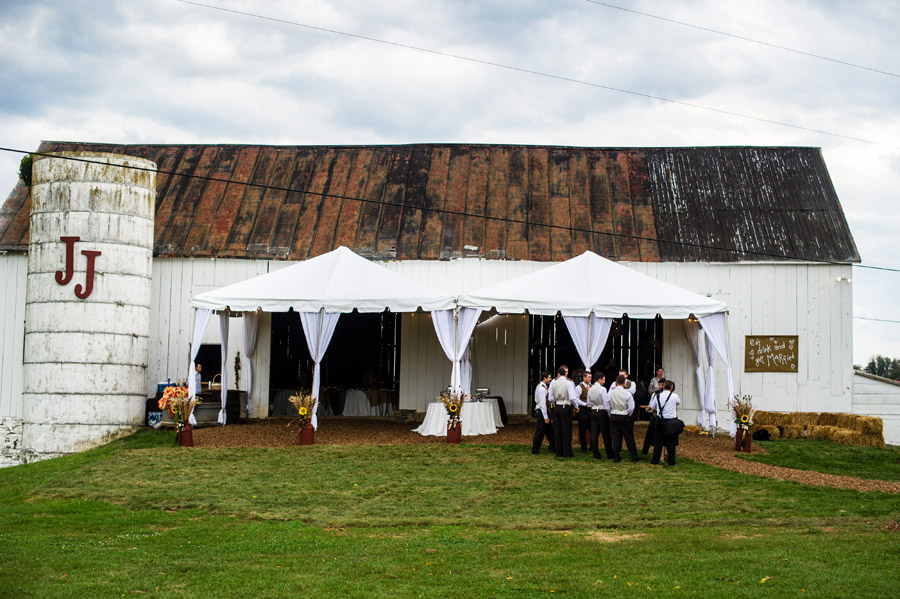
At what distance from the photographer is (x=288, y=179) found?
77.8 feet

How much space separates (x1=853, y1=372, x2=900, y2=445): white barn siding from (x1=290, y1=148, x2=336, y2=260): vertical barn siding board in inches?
471

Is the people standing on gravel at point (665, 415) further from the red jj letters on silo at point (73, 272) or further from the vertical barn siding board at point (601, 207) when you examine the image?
the red jj letters on silo at point (73, 272)

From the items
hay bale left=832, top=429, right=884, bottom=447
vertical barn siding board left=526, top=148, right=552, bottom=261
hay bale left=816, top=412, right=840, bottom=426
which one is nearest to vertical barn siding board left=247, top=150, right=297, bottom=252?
vertical barn siding board left=526, top=148, right=552, bottom=261

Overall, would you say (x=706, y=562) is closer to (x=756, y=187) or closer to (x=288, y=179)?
(x=756, y=187)

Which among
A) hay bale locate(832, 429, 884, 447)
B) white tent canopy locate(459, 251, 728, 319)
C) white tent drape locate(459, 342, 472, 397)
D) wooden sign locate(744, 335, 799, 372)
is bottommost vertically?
hay bale locate(832, 429, 884, 447)

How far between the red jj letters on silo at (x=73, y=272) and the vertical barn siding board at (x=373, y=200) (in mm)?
5607

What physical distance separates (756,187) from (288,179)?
11098 mm

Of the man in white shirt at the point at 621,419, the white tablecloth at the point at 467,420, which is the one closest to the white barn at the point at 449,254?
the white tablecloth at the point at 467,420

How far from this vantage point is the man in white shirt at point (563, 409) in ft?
48.3

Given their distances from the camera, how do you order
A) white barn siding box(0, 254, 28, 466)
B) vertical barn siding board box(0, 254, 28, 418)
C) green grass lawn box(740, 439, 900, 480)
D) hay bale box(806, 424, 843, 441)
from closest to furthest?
green grass lawn box(740, 439, 900, 480)
hay bale box(806, 424, 843, 441)
white barn siding box(0, 254, 28, 466)
vertical barn siding board box(0, 254, 28, 418)

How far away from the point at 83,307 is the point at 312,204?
618 cm

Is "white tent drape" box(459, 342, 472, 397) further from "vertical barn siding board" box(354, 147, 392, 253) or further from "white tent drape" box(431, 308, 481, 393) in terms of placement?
"vertical barn siding board" box(354, 147, 392, 253)

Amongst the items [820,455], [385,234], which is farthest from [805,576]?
[385,234]

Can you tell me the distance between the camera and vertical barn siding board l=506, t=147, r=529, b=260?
69.9 feet
